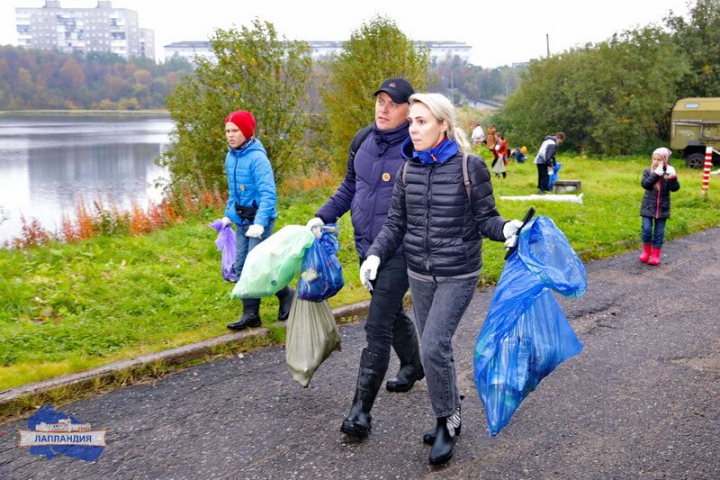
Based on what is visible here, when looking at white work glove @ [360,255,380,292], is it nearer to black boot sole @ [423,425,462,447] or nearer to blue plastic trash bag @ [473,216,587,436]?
blue plastic trash bag @ [473,216,587,436]

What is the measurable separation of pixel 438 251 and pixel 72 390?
2662 millimetres

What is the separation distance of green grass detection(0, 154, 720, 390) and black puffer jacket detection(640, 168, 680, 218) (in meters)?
0.92

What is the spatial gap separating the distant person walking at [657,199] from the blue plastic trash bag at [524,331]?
557 cm

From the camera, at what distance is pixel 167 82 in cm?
8394

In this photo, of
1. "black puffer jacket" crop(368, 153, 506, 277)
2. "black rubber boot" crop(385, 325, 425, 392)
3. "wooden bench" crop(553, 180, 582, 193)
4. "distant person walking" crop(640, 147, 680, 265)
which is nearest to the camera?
"black puffer jacket" crop(368, 153, 506, 277)

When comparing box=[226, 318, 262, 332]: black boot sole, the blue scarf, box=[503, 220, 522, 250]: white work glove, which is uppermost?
the blue scarf

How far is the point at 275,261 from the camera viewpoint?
431cm

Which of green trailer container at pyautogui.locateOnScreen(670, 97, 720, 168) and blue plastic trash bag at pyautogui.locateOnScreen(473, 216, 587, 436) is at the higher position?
green trailer container at pyautogui.locateOnScreen(670, 97, 720, 168)

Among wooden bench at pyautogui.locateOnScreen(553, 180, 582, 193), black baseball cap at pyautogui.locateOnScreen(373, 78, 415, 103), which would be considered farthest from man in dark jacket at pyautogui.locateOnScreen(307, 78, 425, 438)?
wooden bench at pyautogui.locateOnScreen(553, 180, 582, 193)

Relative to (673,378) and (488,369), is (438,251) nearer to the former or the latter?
(488,369)

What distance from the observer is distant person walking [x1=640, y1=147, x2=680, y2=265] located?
8.27m

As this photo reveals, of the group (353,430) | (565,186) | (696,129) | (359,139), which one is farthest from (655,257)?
(696,129)

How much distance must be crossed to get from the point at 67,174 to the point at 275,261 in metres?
25.6

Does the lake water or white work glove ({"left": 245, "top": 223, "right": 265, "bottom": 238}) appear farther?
the lake water
